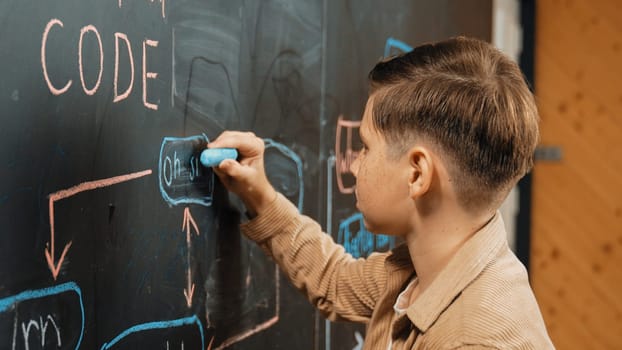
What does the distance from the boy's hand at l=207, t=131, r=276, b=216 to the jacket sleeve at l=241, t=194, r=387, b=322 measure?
5 cm

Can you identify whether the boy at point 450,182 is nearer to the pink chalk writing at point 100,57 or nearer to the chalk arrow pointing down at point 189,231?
the chalk arrow pointing down at point 189,231

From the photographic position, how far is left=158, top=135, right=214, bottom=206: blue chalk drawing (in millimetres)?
1051

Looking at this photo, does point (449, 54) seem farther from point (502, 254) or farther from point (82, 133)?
point (82, 133)

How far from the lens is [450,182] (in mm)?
1050

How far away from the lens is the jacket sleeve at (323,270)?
4.27 ft

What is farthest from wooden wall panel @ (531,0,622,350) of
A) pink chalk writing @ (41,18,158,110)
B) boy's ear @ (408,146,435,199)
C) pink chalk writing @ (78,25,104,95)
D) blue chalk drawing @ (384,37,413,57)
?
pink chalk writing @ (78,25,104,95)

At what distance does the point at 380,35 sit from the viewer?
1825mm

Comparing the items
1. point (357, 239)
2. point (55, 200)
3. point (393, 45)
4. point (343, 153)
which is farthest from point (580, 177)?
point (55, 200)

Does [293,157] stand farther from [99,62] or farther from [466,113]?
[99,62]

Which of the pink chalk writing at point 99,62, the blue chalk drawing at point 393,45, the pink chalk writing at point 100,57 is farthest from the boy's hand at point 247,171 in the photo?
the blue chalk drawing at point 393,45

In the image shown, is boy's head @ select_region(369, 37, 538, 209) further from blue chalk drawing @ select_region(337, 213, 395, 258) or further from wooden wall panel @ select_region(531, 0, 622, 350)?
wooden wall panel @ select_region(531, 0, 622, 350)

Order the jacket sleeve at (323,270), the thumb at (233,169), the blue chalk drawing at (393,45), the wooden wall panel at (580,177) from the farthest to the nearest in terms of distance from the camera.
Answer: the wooden wall panel at (580,177) < the blue chalk drawing at (393,45) < the jacket sleeve at (323,270) < the thumb at (233,169)

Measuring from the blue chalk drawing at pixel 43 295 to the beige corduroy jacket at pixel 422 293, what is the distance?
1.38 ft

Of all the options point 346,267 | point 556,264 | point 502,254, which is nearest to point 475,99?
point 502,254
